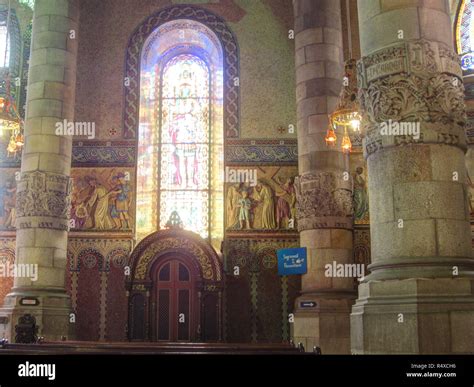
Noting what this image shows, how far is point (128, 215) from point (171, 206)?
1456mm

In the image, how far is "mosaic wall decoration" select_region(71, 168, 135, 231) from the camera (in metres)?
17.3

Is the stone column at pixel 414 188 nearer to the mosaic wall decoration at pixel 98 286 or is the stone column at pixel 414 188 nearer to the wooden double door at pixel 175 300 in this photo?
the wooden double door at pixel 175 300

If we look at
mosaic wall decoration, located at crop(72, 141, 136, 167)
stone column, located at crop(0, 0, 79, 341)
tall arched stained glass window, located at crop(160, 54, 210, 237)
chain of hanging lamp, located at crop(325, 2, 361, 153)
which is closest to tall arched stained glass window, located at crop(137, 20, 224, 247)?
tall arched stained glass window, located at crop(160, 54, 210, 237)

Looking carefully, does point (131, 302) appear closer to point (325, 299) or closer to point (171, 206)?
point (171, 206)

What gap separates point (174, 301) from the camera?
16.2 metres

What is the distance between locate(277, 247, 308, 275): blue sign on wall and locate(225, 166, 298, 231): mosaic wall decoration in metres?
2.29

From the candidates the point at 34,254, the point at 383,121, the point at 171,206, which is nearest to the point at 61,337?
the point at 34,254

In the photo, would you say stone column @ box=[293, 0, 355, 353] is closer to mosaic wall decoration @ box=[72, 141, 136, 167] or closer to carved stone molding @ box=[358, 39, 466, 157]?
mosaic wall decoration @ box=[72, 141, 136, 167]

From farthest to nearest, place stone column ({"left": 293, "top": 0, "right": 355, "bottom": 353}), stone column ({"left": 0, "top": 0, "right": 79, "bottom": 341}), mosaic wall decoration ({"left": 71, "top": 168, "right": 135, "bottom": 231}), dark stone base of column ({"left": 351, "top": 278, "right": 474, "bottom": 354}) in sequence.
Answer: mosaic wall decoration ({"left": 71, "top": 168, "right": 135, "bottom": 231}), stone column ({"left": 0, "top": 0, "right": 79, "bottom": 341}), stone column ({"left": 293, "top": 0, "right": 355, "bottom": 353}), dark stone base of column ({"left": 351, "top": 278, "right": 474, "bottom": 354})

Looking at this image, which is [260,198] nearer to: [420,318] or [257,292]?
[257,292]

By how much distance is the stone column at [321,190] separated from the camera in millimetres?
13258

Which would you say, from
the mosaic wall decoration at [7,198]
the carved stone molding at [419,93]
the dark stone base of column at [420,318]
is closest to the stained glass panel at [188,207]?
the mosaic wall decoration at [7,198]

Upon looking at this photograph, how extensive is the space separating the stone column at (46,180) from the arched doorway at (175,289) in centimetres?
192

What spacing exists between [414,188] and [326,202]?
711 centimetres
